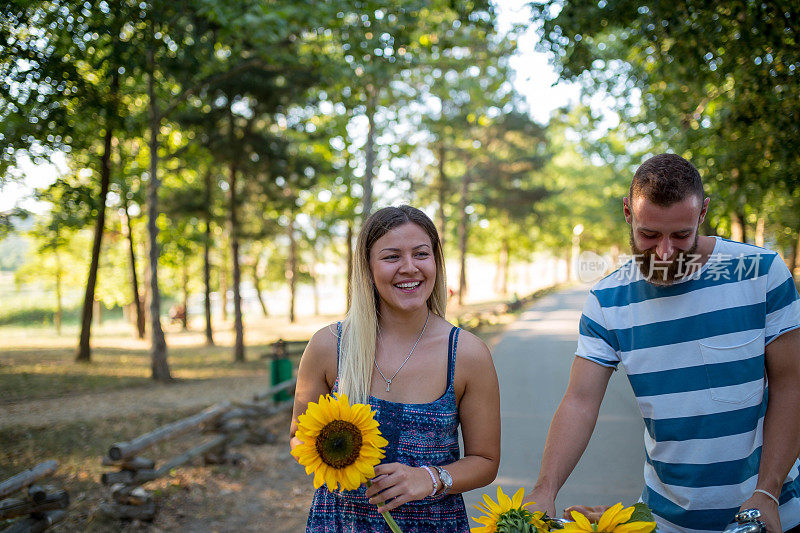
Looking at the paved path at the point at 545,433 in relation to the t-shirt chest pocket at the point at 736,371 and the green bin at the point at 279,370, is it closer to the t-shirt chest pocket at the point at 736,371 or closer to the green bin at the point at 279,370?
the t-shirt chest pocket at the point at 736,371

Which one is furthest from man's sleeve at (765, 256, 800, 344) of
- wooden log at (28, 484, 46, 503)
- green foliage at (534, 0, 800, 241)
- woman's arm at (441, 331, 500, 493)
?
wooden log at (28, 484, 46, 503)

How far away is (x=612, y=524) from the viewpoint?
1459 millimetres

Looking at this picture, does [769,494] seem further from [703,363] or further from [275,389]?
[275,389]

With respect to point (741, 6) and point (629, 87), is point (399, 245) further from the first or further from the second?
point (629, 87)

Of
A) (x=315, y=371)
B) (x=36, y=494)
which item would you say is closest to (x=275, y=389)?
(x=36, y=494)

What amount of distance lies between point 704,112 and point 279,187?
42.3ft

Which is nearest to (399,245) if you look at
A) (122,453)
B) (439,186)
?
(122,453)

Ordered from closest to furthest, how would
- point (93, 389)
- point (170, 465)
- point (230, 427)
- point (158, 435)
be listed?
point (158, 435), point (170, 465), point (230, 427), point (93, 389)

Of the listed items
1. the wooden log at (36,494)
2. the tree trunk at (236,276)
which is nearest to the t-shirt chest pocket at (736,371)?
the wooden log at (36,494)

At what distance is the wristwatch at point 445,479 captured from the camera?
7.09ft

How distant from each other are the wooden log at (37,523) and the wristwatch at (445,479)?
483cm

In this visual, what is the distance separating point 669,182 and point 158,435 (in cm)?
661

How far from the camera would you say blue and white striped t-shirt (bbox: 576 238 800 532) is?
2111 mm

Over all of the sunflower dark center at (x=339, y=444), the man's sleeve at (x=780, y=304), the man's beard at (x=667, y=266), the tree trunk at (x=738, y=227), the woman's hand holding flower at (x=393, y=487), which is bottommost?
the woman's hand holding flower at (x=393, y=487)
